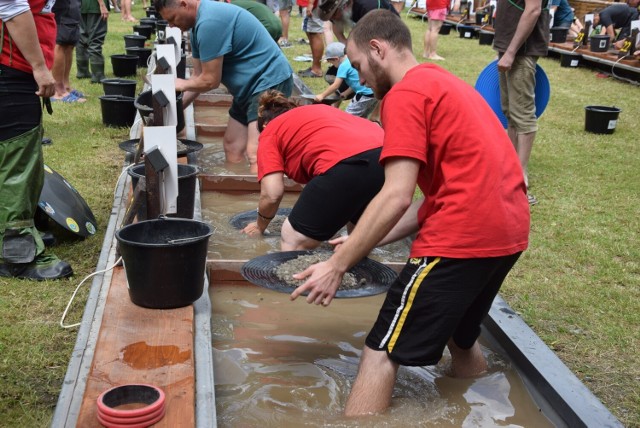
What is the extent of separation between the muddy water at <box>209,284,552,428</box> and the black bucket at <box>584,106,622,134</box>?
6.24 meters

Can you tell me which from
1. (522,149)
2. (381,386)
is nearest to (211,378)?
(381,386)

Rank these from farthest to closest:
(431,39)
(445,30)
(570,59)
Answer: (445,30)
(570,59)
(431,39)

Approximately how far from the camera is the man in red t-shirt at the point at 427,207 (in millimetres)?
2936

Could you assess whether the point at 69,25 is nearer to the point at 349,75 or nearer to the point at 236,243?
the point at 349,75

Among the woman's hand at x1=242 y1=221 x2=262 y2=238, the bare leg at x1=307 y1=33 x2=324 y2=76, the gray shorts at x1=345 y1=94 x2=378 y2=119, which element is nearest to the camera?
the woman's hand at x1=242 y1=221 x2=262 y2=238

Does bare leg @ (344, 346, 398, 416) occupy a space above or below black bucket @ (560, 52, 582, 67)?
above

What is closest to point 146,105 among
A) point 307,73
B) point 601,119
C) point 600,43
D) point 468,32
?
point 601,119

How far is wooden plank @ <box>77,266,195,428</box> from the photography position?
2.93m

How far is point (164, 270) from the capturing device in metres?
3.72

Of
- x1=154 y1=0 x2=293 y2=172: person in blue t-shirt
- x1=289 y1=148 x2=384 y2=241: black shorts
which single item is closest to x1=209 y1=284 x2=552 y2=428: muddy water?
x1=289 y1=148 x2=384 y2=241: black shorts

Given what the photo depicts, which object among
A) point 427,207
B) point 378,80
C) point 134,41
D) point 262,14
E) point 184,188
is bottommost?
point 134,41

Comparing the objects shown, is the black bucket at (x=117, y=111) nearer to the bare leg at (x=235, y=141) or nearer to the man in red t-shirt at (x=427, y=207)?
the bare leg at (x=235, y=141)

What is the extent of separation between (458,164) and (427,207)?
0.25m

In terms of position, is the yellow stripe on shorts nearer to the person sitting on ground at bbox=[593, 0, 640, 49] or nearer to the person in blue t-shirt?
the person in blue t-shirt
